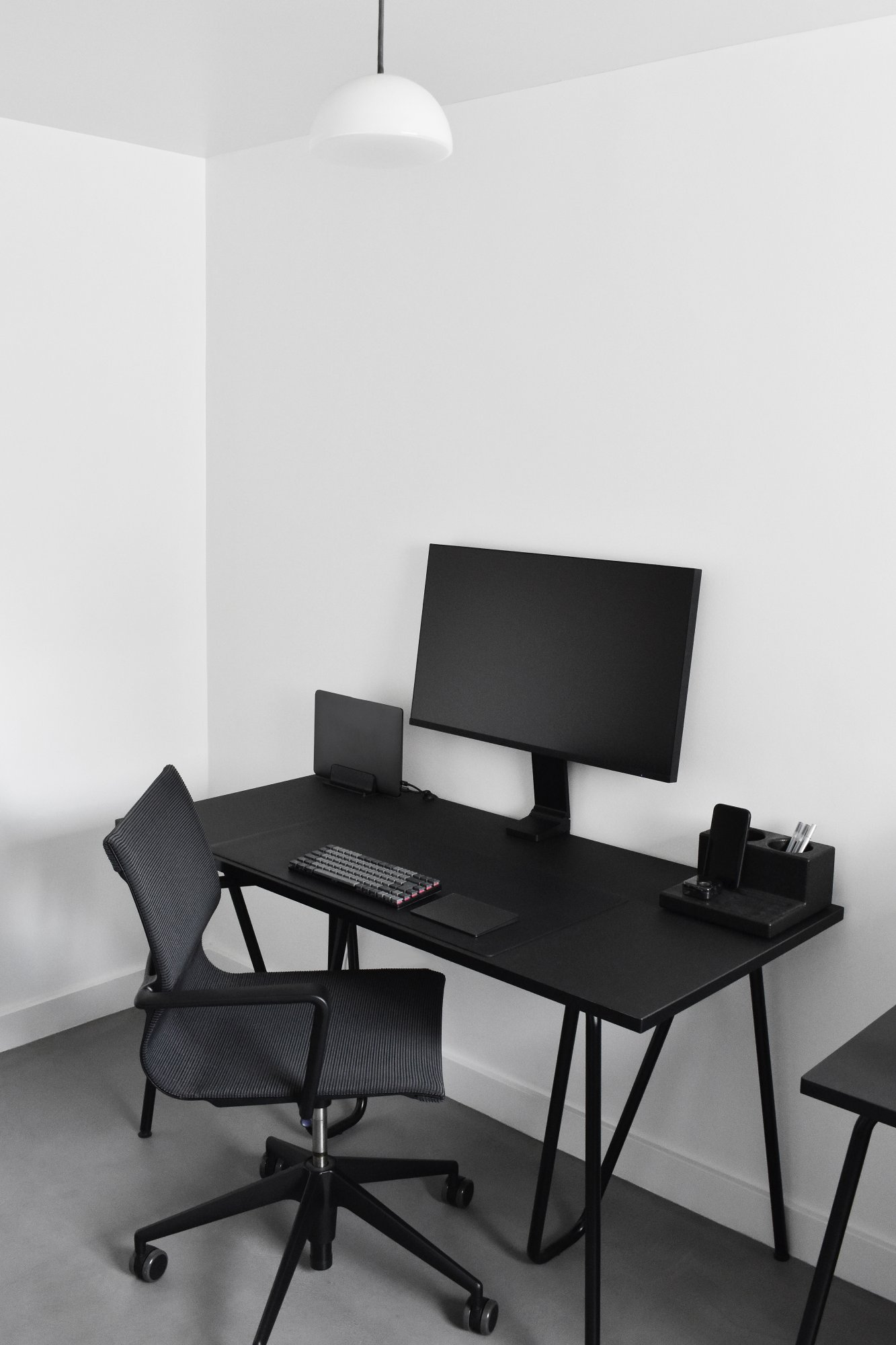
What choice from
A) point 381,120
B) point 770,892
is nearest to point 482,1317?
point 770,892

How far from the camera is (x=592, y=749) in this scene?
8.77ft

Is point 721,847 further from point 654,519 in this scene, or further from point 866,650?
point 654,519

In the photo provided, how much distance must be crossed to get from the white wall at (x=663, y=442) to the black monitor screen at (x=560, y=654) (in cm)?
10

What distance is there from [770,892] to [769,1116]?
523mm

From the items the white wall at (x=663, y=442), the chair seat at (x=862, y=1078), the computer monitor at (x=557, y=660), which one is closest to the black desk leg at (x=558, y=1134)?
the white wall at (x=663, y=442)

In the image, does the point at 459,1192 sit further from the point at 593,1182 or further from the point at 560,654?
the point at 560,654

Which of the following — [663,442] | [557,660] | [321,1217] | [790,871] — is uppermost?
[663,442]

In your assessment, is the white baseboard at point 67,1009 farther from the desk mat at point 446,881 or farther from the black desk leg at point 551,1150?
the black desk leg at point 551,1150

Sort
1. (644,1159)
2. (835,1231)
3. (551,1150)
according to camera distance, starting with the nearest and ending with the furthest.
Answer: (835,1231) → (551,1150) → (644,1159)

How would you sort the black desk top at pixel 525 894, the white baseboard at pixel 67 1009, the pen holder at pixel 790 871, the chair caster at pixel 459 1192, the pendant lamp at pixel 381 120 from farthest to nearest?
the white baseboard at pixel 67 1009
the chair caster at pixel 459 1192
the pen holder at pixel 790 871
the black desk top at pixel 525 894
the pendant lamp at pixel 381 120

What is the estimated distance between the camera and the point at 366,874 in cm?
248

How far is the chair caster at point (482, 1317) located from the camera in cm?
234

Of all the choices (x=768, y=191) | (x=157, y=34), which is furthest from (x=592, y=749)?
(x=157, y=34)

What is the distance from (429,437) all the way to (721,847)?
1333 mm
